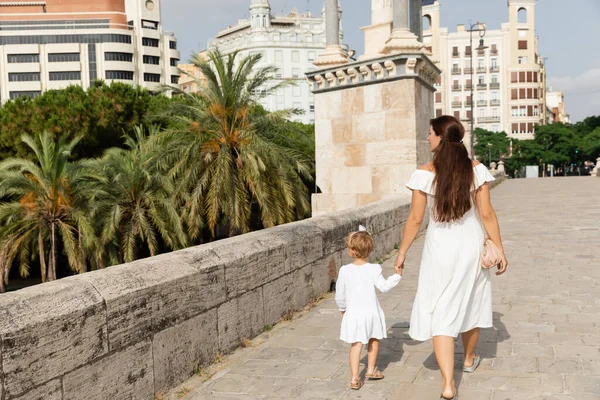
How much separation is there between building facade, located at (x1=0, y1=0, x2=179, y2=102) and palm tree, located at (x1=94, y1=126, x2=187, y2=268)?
6551 cm

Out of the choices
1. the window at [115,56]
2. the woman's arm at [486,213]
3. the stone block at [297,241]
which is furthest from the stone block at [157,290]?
the window at [115,56]

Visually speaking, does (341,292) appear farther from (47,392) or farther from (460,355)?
(47,392)

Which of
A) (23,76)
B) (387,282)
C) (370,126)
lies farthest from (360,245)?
(23,76)

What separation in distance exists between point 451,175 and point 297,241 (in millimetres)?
2552

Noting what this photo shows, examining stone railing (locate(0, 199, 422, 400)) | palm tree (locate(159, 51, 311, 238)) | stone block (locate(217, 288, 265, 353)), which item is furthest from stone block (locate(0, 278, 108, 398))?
palm tree (locate(159, 51, 311, 238))

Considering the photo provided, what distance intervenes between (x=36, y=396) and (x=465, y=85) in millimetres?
101258

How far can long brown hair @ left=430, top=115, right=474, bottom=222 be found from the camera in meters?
4.02

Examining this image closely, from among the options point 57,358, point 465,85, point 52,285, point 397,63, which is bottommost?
point 57,358

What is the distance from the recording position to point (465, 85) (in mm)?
99562

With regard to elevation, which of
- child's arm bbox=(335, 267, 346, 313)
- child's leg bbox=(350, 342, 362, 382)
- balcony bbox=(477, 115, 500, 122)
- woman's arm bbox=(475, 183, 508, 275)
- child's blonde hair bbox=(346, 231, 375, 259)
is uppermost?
balcony bbox=(477, 115, 500, 122)

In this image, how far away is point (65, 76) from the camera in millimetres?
88125

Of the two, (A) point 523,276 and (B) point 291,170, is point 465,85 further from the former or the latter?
(A) point 523,276

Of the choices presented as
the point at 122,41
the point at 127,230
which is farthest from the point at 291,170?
the point at 122,41

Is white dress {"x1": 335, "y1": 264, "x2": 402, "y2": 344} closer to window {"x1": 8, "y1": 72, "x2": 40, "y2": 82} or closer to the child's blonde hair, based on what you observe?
the child's blonde hair
